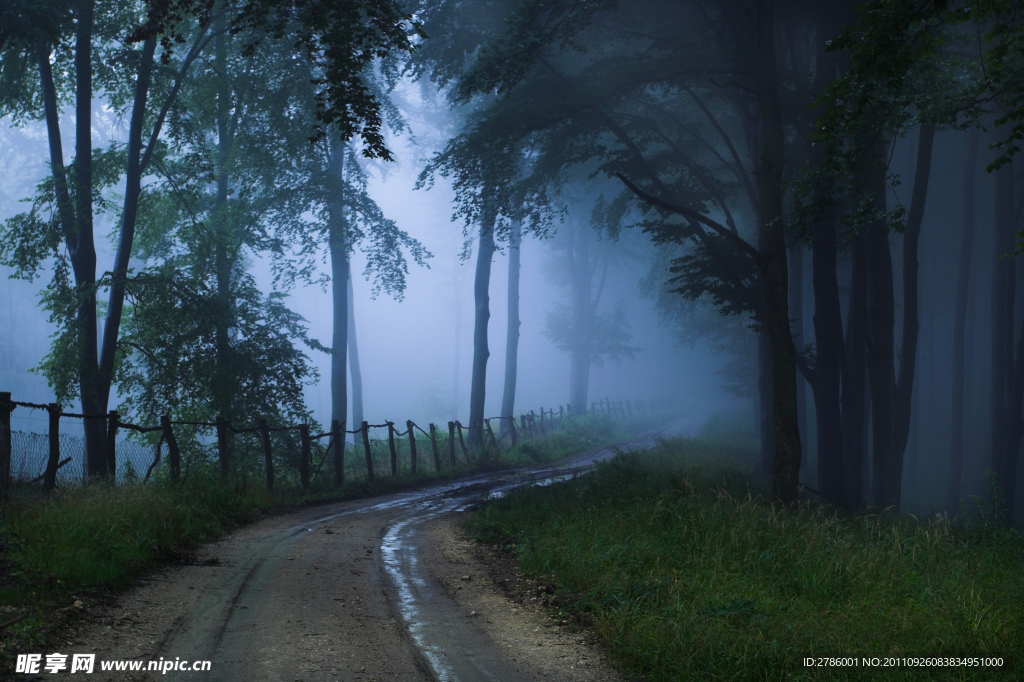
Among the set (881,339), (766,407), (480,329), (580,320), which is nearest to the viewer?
(881,339)

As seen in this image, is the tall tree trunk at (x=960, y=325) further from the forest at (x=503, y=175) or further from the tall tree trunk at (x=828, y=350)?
the tall tree trunk at (x=828, y=350)

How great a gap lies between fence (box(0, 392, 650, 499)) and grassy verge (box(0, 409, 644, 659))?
72cm

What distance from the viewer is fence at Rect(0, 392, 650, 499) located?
973 centimetres

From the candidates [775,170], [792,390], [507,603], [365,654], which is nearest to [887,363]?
[792,390]

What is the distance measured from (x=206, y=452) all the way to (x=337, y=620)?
34.2ft

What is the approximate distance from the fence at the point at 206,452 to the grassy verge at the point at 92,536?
72 cm

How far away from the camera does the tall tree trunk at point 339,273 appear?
2203cm

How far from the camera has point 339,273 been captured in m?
23.9

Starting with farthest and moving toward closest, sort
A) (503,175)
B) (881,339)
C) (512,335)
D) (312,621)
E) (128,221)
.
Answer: (512,335), (503,175), (128,221), (881,339), (312,621)

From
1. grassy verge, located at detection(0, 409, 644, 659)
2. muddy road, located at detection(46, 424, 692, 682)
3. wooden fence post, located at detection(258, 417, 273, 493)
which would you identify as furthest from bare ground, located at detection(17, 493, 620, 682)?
wooden fence post, located at detection(258, 417, 273, 493)

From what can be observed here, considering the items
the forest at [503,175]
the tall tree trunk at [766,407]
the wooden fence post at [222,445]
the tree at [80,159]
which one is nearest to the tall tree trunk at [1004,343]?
the forest at [503,175]

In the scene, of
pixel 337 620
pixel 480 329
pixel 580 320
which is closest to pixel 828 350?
pixel 337 620

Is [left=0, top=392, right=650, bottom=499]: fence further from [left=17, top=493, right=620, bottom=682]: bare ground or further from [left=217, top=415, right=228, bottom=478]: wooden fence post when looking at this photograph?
[left=17, top=493, right=620, bottom=682]: bare ground

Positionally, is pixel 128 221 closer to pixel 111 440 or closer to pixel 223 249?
pixel 223 249
